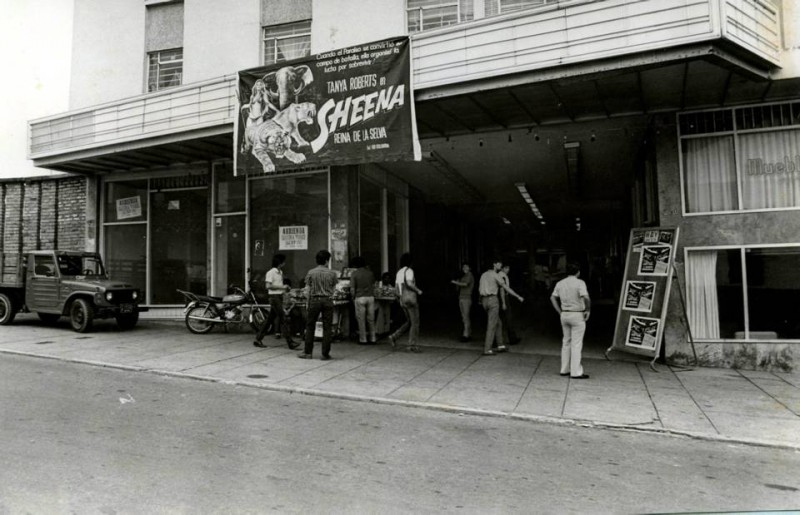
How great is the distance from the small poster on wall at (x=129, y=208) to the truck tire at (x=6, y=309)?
3.42 metres

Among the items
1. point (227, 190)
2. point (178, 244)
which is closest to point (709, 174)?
point (227, 190)

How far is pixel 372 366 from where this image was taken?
873 centimetres

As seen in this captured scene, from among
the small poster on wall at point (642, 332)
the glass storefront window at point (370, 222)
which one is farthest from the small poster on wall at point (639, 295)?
the glass storefront window at point (370, 222)

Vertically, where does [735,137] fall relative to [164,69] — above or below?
below

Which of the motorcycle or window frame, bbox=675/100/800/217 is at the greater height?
window frame, bbox=675/100/800/217

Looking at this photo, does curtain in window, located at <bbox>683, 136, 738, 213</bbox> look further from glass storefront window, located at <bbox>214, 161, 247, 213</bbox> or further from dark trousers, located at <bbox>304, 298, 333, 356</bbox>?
glass storefront window, located at <bbox>214, 161, 247, 213</bbox>

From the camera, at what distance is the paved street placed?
3.58 meters

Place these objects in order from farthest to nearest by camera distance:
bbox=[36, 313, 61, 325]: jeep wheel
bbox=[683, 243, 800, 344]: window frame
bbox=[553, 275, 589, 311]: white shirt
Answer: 1. bbox=[36, 313, 61, 325]: jeep wheel
2. bbox=[683, 243, 800, 344]: window frame
3. bbox=[553, 275, 589, 311]: white shirt

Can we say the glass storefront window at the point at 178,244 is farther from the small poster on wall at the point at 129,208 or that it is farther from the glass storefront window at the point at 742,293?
the glass storefront window at the point at 742,293

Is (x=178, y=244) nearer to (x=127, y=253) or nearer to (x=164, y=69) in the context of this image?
(x=127, y=253)

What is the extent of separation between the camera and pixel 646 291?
917cm

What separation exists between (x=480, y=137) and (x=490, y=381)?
565 centimetres

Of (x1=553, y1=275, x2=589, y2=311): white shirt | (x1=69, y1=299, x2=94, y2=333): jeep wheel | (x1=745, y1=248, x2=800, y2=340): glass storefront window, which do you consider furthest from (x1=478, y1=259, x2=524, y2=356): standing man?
(x1=69, y1=299, x2=94, y2=333): jeep wheel

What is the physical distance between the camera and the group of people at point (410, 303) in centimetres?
797
